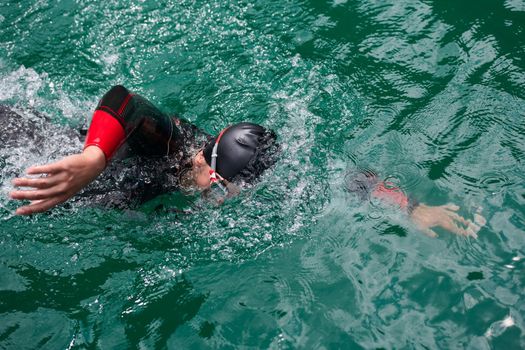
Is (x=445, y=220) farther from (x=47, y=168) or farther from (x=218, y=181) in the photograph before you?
(x=47, y=168)

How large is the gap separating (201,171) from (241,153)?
0.50 metres

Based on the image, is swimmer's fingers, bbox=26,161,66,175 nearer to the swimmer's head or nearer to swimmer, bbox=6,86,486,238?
swimmer, bbox=6,86,486,238

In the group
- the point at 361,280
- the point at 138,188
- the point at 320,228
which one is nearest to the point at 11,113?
the point at 138,188

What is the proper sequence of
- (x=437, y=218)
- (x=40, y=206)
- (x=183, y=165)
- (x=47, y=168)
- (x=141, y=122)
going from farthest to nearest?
(x=183, y=165)
(x=437, y=218)
(x=141, y=122)
(x=40, y=206)
(x=47, y=168)

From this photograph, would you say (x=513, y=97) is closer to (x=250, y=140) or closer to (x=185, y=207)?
(x=250, y=140)

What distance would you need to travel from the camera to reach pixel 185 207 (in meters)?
4.76

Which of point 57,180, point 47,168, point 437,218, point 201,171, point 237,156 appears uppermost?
point 47,168

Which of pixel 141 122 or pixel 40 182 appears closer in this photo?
pixel 40 182

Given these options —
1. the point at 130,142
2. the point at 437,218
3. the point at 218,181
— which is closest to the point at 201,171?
the point at 218,181

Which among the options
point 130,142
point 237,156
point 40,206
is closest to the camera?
point 40,206

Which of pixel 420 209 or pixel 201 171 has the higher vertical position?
pixel 201 171

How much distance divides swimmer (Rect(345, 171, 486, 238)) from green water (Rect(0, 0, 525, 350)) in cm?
8

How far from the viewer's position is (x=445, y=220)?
13.9 feet

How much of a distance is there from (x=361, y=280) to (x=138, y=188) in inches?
86.7
